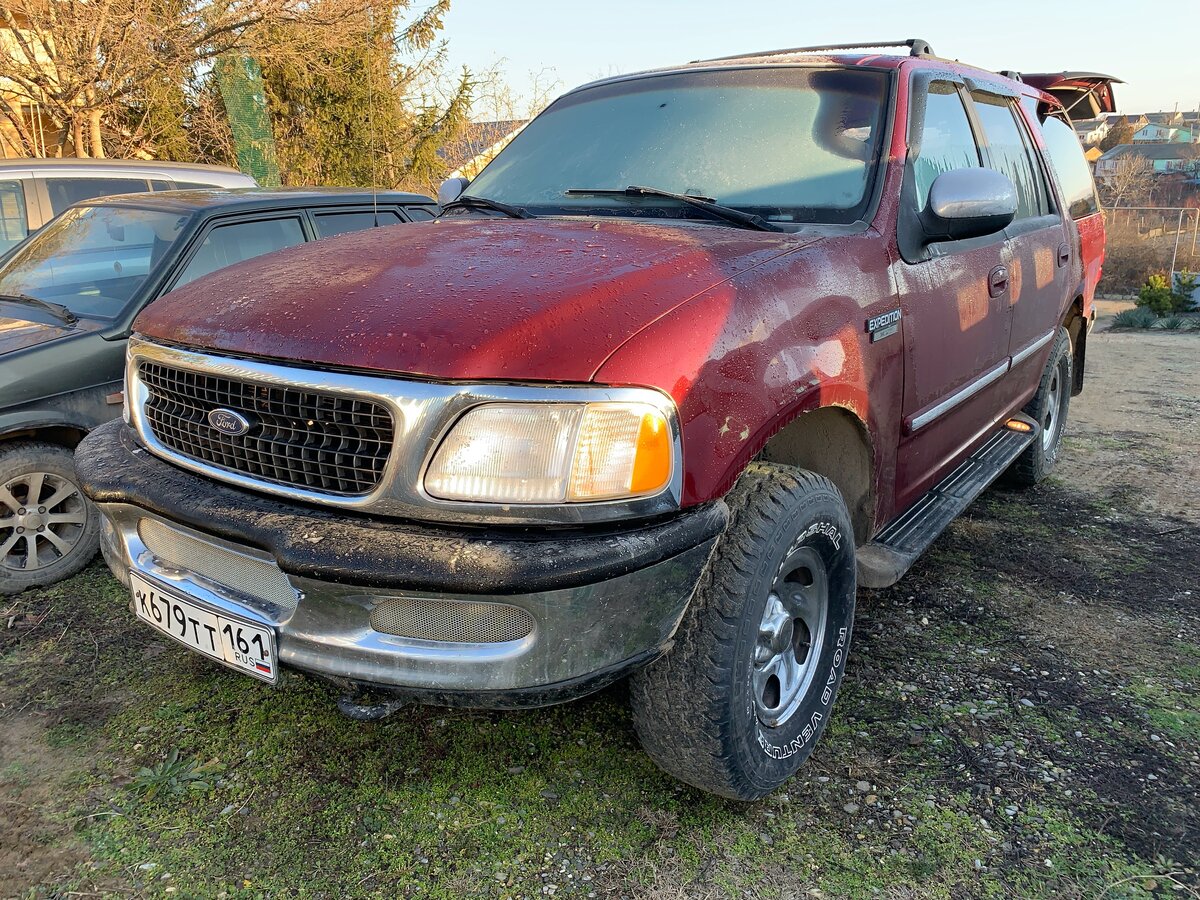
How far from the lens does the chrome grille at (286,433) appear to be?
1798 mm

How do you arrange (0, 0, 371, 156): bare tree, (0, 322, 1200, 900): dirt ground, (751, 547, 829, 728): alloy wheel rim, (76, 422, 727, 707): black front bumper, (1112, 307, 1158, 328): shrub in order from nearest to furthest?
(76, 422, 727, 707): black front bumper
(0, 322, 1200, 900): dirt ground
(751, 547, 829, 728): alloy wheel rim
(0, 0, 371, 156): bare tree
(1112, 307, 1158, 328): shrub

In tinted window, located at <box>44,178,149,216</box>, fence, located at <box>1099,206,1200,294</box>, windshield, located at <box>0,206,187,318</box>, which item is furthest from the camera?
fence, located at <box>1099,206,1200,294</box>

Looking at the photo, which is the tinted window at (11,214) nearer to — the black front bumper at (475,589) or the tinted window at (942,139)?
the black front bumper at (475,589)

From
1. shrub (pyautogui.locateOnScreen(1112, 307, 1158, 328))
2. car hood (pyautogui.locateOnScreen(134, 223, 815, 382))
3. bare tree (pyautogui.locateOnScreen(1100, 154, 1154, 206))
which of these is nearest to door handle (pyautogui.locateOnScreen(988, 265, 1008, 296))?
car hood (pyautogui.locateOnScreen(134, 223, 815, 382))

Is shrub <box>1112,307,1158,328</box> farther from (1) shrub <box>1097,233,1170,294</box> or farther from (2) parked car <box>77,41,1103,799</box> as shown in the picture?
(1) shrub <box>1097,233,1170,294</box>

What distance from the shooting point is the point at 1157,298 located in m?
18.0

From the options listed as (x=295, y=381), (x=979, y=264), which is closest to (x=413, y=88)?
(x=979, y=264)

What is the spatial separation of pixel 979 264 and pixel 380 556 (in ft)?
8.25

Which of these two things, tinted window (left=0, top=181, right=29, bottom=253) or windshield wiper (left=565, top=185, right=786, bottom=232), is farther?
tinted window (left=0, top=181, right=29, bottom=253)

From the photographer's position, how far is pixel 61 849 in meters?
2.13

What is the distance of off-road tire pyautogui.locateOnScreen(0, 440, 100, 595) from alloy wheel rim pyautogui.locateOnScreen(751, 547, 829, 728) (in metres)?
2.73

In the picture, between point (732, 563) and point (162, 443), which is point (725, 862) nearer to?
point (732, 563)

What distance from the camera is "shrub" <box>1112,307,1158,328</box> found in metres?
15.1

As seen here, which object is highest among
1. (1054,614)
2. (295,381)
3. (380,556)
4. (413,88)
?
(413,88)
